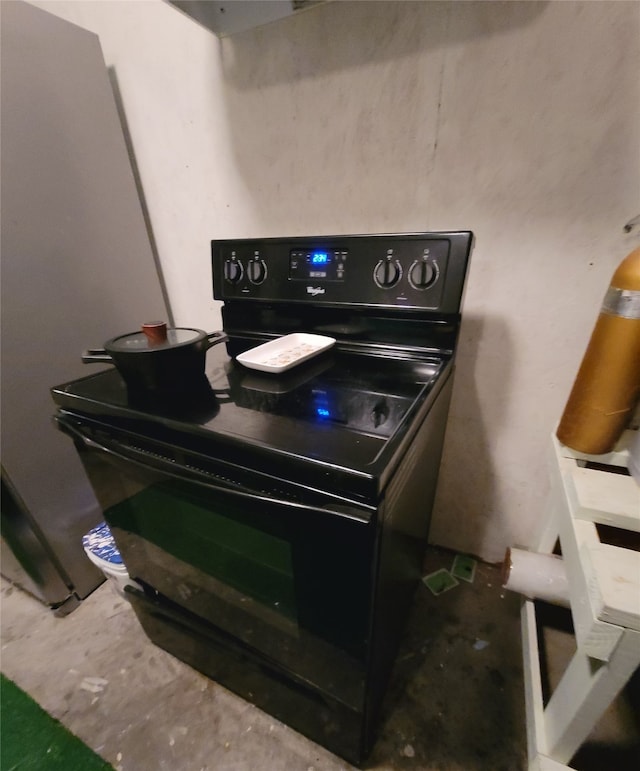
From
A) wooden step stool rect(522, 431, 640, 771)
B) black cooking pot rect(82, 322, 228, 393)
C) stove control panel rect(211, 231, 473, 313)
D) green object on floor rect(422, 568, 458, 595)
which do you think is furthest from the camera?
green object on floor rect(422, 568, 458, 595)

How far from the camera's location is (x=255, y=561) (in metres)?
0.55

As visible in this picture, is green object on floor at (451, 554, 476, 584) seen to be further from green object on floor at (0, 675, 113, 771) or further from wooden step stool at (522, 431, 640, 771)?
green object on floor at (0, 675, 113, 771)

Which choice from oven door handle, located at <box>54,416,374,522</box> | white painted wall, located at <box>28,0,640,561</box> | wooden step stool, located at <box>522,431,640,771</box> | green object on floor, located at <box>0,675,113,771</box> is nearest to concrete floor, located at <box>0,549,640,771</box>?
green object on floor, located at <box>0,675,113,771</box>

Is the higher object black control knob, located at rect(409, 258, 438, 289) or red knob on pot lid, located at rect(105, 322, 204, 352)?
black control knob, located at rect(409, 258, 438, 289)

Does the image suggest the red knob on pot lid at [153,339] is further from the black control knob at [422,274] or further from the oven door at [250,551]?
the black control knob at [422,274]

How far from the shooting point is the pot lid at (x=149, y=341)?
1.75 ft

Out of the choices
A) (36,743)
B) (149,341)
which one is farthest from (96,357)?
(36,743)

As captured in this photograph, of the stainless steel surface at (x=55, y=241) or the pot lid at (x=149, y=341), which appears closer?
the pot lid at (x=149, y=341)

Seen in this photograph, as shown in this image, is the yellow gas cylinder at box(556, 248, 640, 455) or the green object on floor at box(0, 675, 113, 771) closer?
the yellow gas cylinder at box(556, 248, 640, 455)

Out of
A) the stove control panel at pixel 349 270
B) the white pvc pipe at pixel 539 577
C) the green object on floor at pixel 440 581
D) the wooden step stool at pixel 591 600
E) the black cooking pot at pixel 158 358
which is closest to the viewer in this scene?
the wooden step stool at pixel 591 600

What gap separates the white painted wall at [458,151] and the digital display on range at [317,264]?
162mm

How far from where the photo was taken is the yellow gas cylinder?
0.47 m

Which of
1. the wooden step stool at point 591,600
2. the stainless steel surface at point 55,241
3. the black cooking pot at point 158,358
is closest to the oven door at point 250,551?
the black cooking pot at point 158,358

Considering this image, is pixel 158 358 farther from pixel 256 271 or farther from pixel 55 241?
pixel 55 241
